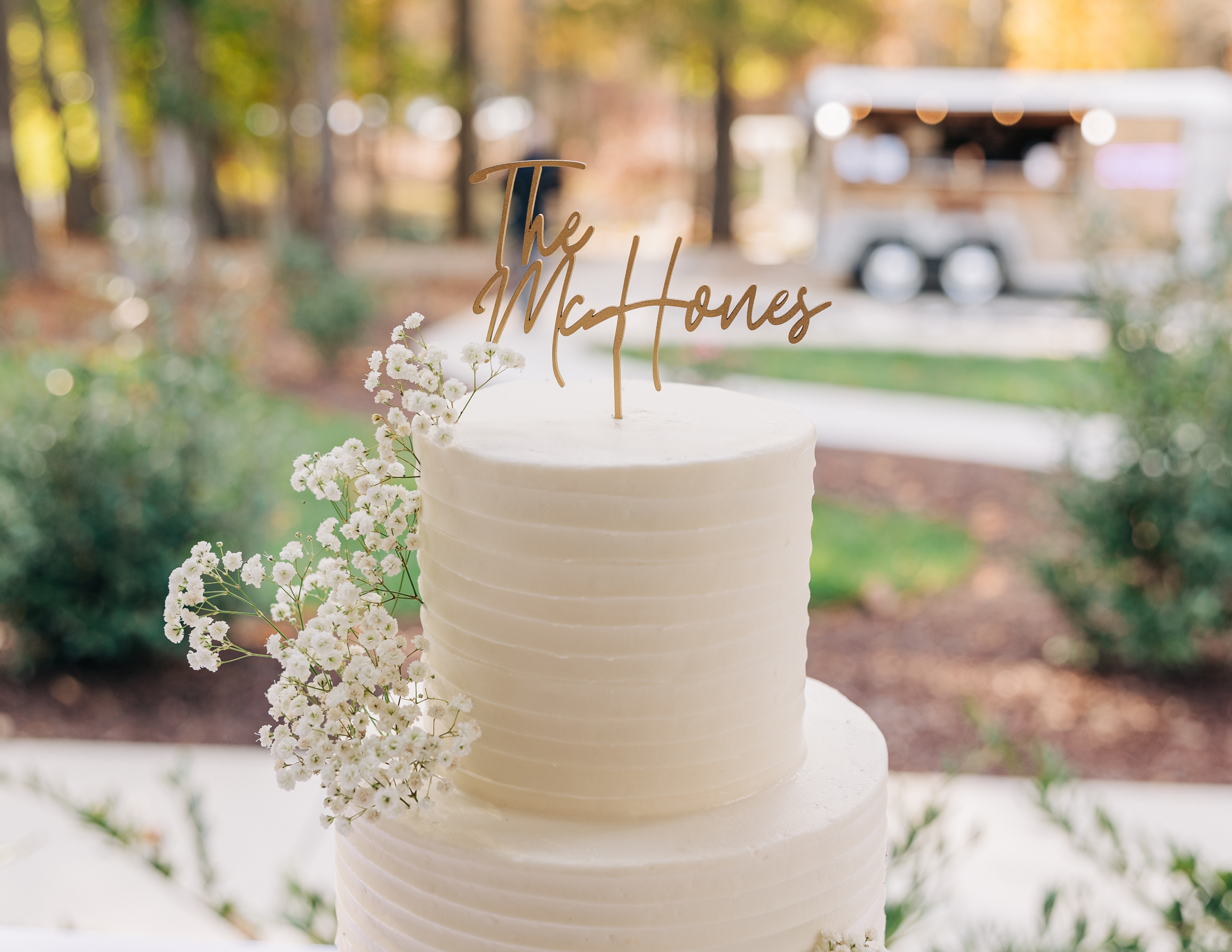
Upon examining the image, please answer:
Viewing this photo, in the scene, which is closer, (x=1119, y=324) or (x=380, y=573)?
(x=380, y=573)

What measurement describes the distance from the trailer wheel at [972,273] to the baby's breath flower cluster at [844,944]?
1530 cm

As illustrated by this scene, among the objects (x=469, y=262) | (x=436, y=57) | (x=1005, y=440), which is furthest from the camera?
(x=436, y=57)

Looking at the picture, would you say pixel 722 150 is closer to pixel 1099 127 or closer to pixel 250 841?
pixel 1099 127

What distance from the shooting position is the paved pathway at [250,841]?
341cm

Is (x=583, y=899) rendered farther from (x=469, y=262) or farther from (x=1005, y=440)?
(x=469, y=262)

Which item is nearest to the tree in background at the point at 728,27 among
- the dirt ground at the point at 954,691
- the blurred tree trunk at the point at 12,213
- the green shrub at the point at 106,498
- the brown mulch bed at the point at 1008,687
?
the blurred tree trunk at the point at 12,213

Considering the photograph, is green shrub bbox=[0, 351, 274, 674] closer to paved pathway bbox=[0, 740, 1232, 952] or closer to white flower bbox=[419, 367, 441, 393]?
paved pathway bbox=[0, 740, 1232, 952]

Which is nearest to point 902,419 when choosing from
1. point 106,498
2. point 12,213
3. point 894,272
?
point 106,498

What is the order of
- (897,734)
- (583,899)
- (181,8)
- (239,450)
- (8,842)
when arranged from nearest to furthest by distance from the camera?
(583,899) → (8,842) → (897,734) → (239,450) → (181,8)

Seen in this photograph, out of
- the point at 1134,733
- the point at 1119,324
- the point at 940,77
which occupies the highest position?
the point at 940,77

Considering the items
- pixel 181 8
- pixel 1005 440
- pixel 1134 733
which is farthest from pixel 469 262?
pixel 1134 733

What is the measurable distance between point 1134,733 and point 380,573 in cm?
400

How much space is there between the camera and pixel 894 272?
16266mm

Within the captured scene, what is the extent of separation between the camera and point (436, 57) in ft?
84.2
